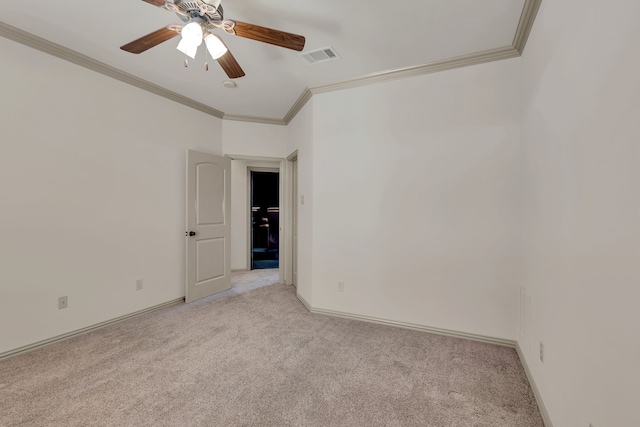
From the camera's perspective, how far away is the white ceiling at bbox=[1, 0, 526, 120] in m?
2.02

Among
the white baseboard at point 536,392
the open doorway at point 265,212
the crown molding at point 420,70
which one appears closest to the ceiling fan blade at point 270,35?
the crown molding at point 420,70

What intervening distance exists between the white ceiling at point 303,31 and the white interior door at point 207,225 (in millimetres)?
1225

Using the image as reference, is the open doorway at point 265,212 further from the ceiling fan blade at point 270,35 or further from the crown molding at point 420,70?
the ceiling fan blade at point 270,35

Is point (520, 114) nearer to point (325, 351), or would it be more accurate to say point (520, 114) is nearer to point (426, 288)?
point (426, 288)

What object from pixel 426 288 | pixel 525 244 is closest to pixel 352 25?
pixel 525 244

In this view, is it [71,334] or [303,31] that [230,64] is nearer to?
[303,31]

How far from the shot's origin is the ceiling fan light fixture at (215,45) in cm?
189

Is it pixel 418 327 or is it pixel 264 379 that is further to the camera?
pixel 418 327

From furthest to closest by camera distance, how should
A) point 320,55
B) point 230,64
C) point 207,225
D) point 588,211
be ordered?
point 207,225
point 320,55
point 230,64
point 588,211

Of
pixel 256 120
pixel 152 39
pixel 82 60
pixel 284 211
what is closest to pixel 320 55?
pixel 152 39

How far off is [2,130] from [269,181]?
598 centimetres

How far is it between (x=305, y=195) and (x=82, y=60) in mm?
2623

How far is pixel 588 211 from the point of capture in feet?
3.87

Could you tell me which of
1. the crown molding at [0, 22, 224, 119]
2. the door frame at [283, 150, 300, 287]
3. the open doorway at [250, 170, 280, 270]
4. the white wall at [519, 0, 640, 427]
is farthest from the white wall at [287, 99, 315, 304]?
the open doorway at [250, 170, 280, 270]
